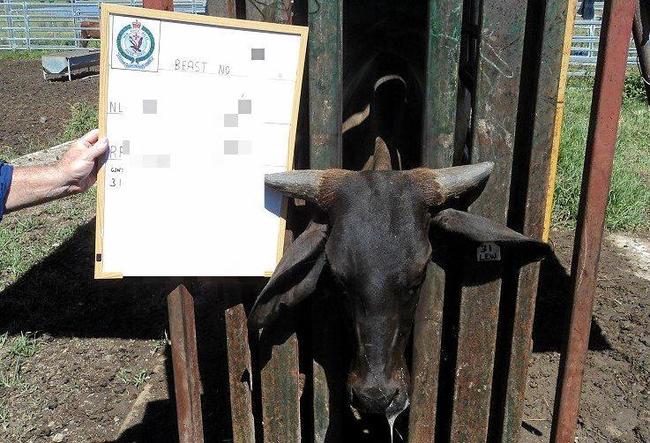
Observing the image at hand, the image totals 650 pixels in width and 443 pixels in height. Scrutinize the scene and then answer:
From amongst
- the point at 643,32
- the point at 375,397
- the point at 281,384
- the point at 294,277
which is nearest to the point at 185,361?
the point at 281,384

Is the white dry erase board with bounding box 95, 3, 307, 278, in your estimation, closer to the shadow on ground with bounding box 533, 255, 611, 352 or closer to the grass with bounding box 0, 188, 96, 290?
the shadow on ground with bounding box 533, 255, 611, 352

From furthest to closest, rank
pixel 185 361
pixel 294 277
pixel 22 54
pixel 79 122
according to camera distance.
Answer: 1. pixel 22 54
2. pixel 79 122
3. pixel 185 361
4. pixel 294 277

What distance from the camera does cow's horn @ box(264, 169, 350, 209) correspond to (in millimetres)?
3029

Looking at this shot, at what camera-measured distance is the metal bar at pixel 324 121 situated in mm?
3031

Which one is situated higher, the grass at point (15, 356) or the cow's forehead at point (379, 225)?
the cow's forehead at point (379, 225)

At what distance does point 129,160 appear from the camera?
3.01 metres

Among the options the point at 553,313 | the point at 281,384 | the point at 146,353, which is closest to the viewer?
the point at 281,384

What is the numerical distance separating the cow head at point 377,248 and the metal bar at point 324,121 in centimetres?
17

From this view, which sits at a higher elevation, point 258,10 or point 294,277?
point 258,10

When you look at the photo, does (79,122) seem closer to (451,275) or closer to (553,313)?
(553,313)

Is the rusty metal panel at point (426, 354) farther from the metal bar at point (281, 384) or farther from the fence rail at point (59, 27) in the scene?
the fence rail at point (59, 27)

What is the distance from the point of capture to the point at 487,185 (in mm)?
3232

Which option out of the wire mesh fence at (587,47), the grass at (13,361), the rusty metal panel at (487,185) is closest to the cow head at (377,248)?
the rusty metal panel at (487,185)

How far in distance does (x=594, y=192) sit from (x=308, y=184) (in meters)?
1.36
